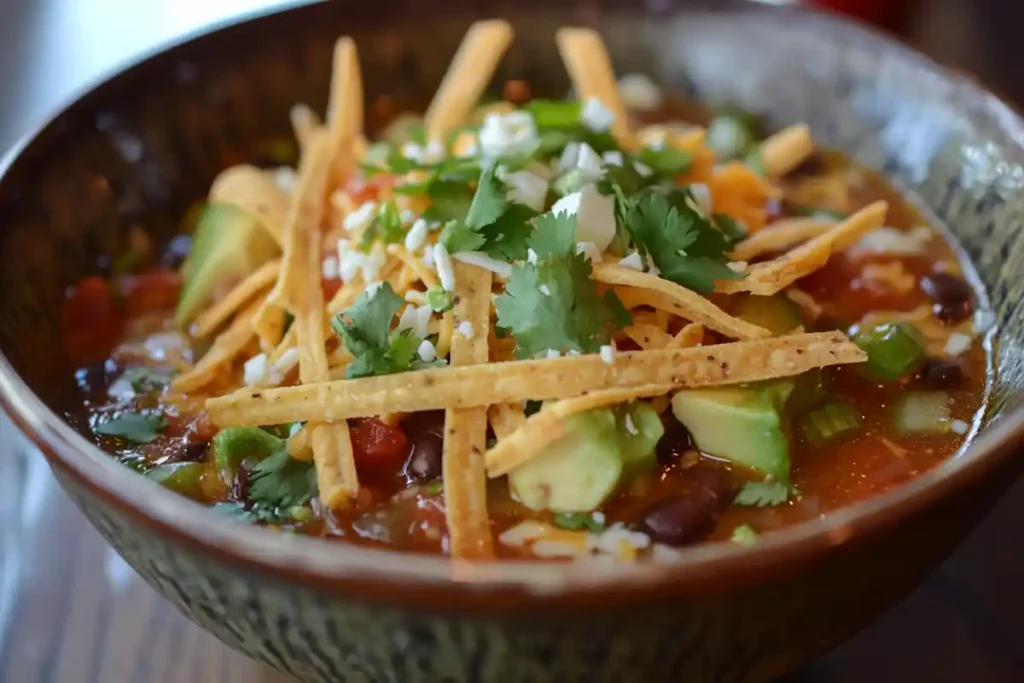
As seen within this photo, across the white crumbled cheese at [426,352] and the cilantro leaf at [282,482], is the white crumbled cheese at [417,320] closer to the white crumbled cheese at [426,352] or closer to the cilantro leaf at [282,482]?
the white crumbled cheese at [426,352]

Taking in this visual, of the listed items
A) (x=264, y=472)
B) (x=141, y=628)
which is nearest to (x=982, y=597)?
(x=264, y=472)

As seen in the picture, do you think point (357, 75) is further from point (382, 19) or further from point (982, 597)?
point (982, 597)

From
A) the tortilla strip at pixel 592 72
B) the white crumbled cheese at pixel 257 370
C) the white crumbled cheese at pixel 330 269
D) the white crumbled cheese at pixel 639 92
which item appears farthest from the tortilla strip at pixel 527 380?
the white crumbled cheese at pixel 639 92

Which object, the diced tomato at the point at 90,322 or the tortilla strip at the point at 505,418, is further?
the diced tomato at the point at 90,322

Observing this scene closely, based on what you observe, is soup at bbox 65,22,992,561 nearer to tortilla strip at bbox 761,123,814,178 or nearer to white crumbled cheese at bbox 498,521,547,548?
white crumbled cheese at bbox 498,521,547,548

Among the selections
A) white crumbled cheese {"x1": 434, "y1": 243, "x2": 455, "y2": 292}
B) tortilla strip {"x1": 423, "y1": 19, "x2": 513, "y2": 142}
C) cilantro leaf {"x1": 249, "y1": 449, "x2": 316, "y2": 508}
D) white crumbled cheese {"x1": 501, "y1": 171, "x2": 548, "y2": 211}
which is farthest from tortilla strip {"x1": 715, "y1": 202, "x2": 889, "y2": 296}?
tortilla strip {"x1": 423, "y1": 19, "x2": 513, "y2": 142}

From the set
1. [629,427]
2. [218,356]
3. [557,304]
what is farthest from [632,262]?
[218,356]
